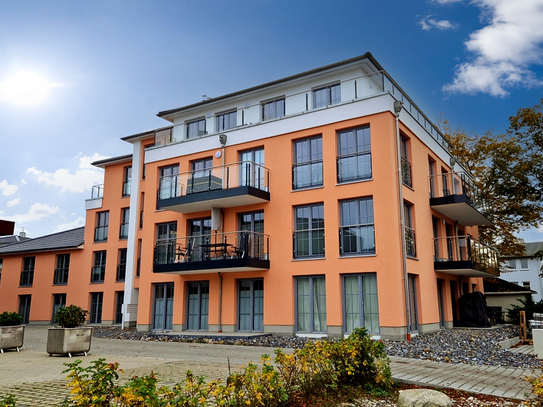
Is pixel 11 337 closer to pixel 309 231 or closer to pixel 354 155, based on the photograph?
pixel 309 231

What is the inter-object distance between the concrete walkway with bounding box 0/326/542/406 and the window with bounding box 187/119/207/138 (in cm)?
1035

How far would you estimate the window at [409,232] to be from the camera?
1593cm

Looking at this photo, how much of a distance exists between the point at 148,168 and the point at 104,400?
58.8ft

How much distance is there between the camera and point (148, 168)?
21250 mm

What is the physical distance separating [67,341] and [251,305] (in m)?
7.33

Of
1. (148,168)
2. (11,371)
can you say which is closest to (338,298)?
(11,371)

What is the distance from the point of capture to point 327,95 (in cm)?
1736

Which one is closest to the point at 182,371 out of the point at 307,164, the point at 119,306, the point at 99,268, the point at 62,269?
the point at 307,164

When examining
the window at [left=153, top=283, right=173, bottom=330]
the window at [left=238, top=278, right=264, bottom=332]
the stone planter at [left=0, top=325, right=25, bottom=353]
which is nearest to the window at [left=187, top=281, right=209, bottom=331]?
the window at [left=153, top=283, right=173, bottom=330]

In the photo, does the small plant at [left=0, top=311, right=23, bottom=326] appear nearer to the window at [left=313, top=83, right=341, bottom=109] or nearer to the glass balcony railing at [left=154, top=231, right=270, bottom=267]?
the glass balcony railing at [left=154, top=231, right=270, bottom=267]

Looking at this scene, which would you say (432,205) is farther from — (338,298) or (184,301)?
(184,301)

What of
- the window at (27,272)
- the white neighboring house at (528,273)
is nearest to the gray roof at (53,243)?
the window at (27,272)

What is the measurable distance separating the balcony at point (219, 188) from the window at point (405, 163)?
16.3 feet

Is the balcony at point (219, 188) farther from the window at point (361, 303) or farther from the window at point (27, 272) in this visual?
the window at point (27, 272)
